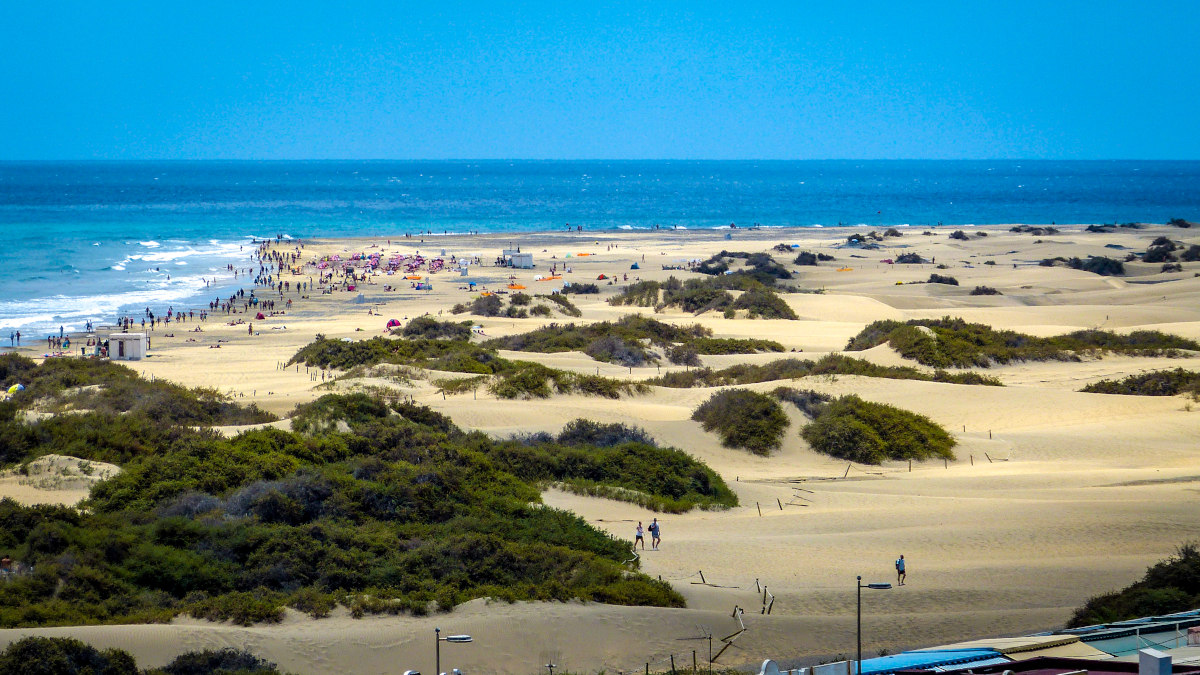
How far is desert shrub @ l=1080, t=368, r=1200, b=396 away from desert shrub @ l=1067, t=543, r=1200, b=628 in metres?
16.1

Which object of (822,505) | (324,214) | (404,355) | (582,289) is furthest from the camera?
(324,214)

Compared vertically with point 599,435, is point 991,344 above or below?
above

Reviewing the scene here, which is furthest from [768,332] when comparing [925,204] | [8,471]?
[925,204]

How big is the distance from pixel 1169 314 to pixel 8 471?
40379mm

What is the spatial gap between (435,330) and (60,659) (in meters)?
27.3

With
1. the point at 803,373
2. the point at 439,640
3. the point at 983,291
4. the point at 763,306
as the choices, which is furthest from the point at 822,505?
the point at 983,291

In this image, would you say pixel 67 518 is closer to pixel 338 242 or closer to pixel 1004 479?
pixel 1004 479

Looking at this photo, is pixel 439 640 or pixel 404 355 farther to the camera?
pixel 404 355

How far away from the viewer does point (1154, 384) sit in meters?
28.3

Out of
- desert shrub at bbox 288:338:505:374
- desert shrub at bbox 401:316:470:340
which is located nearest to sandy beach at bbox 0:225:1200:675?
desert shrub at bbox 288:338:505:374

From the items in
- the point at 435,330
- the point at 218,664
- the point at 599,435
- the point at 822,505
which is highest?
the point at 435,330

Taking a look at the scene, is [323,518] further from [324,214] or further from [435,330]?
[324,214]

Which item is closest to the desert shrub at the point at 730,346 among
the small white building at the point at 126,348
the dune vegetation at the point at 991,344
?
the dune vegetation at the point at 991,344

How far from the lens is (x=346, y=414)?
2083 centimetres
